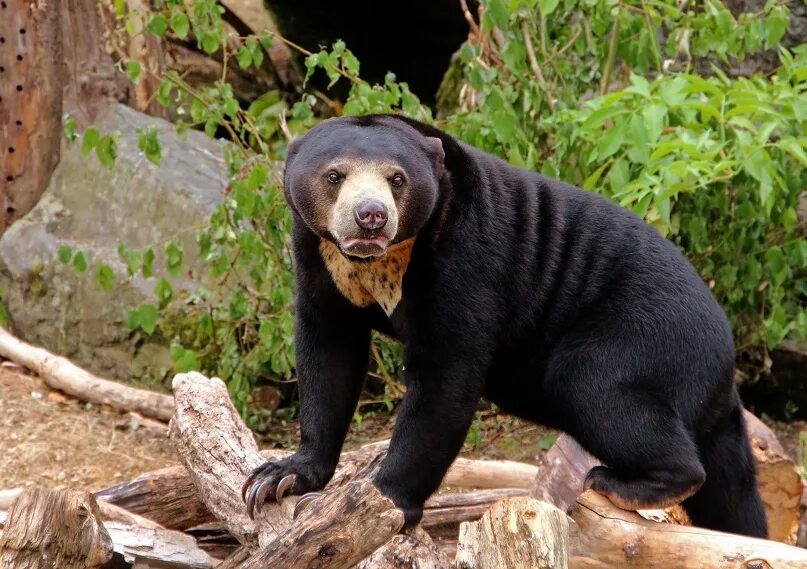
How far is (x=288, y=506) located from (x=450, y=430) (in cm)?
65

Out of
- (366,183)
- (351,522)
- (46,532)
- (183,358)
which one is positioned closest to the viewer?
(351,522)

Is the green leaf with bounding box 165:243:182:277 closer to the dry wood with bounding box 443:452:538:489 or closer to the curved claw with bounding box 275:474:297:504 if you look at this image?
the dry wood with bounding box 443:452:538:489

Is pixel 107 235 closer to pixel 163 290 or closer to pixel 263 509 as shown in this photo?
pixel 163 290

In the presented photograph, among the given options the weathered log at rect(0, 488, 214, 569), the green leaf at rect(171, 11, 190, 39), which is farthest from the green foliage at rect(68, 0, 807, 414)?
the weathered log at rect(0, 488, 214, 569)

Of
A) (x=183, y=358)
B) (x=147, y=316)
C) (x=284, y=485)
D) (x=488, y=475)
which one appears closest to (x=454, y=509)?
(x=488, y=475)

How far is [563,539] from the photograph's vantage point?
2.80m

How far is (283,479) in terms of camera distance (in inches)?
154

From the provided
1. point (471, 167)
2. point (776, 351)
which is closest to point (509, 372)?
point (471, 167)

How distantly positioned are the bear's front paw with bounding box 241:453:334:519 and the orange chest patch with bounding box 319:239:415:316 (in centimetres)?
61

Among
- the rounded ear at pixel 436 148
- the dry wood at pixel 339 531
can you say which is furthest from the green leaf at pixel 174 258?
the dry wood at pixel 339 531

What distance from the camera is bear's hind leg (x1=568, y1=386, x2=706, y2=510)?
3.55 meters

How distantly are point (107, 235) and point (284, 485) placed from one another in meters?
4.56

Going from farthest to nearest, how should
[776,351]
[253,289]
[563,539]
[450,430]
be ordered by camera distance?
[776,351] < [253,289] < [450,430] < [563,539]

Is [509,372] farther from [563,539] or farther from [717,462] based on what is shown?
[563,539]
